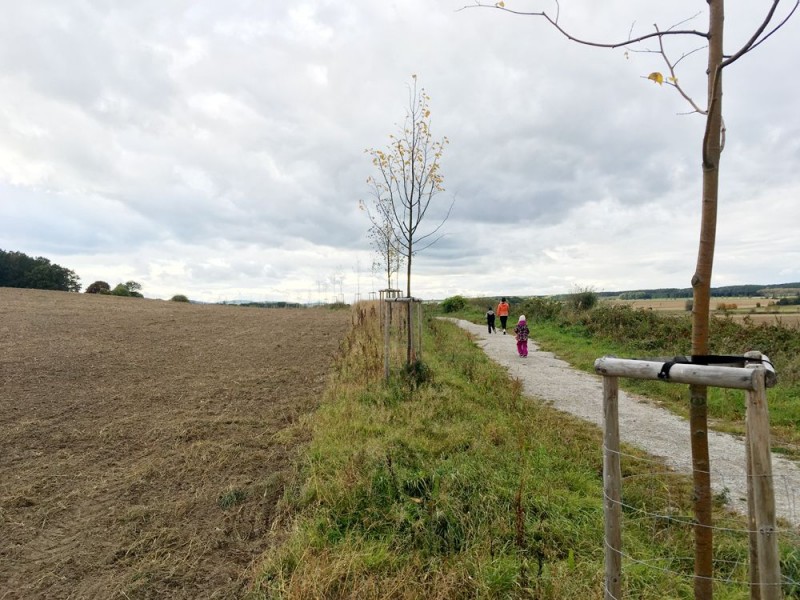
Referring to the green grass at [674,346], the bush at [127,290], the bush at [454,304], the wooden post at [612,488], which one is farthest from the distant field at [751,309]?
the bush at [127,290]

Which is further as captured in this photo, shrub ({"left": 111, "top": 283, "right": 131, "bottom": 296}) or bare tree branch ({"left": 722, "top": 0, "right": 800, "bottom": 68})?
shrub ({"left": 111, "top": 283, "right": 131, "bottom": 296})

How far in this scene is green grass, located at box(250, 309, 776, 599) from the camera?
3.09 m

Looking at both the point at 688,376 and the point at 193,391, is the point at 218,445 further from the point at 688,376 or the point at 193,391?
the point at 688,376

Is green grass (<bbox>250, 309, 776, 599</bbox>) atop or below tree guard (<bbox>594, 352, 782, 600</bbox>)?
below

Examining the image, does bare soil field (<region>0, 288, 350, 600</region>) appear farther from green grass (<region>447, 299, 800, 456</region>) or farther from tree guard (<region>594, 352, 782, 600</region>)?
green grass (<region>447, 299, 800, 456</region>)

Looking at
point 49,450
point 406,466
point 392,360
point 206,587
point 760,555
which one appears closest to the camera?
point 760,555

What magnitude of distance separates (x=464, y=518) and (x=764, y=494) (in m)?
2.38

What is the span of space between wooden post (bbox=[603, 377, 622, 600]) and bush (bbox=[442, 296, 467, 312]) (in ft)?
151

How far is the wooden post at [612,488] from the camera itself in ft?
7.20

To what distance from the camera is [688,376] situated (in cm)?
184

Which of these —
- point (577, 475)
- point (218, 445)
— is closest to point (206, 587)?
point (218, 445)

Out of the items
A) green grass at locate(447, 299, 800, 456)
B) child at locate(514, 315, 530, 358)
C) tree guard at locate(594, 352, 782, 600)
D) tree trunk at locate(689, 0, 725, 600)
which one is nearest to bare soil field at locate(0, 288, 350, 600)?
tree guard at locate(594, 352, 782, 600)

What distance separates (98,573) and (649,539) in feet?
13.8

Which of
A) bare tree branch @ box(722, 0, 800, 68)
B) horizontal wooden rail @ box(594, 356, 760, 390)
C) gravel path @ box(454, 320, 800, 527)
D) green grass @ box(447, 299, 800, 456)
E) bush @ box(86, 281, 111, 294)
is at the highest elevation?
bush @ box(86, 281, 111, 294)
